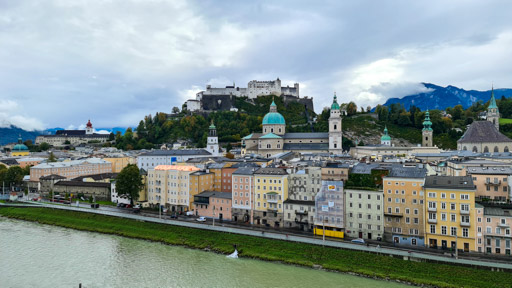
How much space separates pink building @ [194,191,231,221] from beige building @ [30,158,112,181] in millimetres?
33780

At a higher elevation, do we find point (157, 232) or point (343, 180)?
point (343, 180)

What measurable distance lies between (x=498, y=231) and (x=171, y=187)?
31.8 meters

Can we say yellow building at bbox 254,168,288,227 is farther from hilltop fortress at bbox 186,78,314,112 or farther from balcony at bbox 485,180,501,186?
hilltop fortress at bbox 186,78,314,112

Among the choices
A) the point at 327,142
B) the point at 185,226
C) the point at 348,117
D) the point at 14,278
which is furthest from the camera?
the point at 348,117

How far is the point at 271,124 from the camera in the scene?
274 feet

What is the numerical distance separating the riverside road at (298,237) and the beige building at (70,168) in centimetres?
1777

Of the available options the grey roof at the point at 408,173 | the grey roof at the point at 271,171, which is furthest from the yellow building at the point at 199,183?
the grey roof at the point at 408,173

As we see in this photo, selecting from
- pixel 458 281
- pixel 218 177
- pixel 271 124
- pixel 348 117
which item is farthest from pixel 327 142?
pixel 458 281

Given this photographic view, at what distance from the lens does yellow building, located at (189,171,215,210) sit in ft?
134

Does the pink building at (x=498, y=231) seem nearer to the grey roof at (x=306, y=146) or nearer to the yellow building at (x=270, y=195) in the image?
the yellow building at (x=270, y=195)

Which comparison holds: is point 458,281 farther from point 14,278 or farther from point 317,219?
point 14,278

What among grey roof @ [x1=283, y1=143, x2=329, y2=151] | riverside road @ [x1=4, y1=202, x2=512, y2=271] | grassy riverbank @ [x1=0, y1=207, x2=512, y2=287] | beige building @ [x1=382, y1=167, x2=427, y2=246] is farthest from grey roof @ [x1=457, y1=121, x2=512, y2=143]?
grassy riverbank @ [x1=0, y1=207, x2=512, y2=287]

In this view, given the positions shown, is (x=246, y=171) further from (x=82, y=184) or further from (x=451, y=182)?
(x=82, y=184)

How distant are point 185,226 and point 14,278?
13.8m
